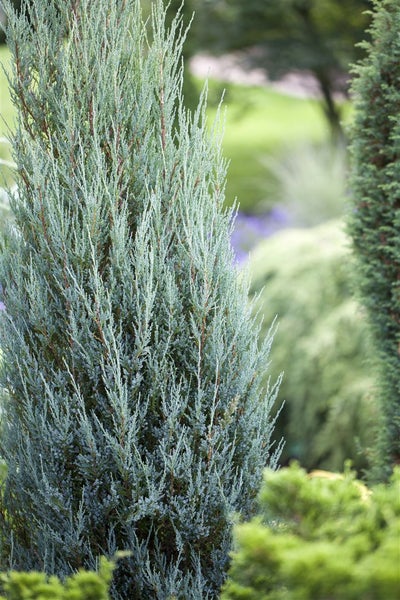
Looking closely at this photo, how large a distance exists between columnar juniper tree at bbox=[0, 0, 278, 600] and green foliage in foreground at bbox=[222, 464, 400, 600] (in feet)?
2.13

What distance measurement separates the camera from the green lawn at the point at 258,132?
1712cm

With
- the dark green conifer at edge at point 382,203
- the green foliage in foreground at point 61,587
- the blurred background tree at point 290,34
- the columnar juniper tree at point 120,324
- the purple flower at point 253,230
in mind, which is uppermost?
the blurred background tree at point 290,34

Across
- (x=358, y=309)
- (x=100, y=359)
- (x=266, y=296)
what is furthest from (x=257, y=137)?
(x=100, y=359)

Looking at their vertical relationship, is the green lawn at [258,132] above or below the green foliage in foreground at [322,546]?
above

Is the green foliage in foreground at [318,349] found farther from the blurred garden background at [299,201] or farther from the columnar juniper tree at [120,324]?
the columnar juniper tree at [120,324]

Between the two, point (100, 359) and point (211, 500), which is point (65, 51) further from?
point (211, 500)

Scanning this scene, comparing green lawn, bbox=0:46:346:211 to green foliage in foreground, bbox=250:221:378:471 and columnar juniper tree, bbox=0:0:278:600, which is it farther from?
columnar juniper tree, bbox=0:0:278:600

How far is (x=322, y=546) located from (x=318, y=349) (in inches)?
165

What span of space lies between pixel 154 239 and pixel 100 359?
1.50 feet

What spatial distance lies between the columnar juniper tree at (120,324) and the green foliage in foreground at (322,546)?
65cm

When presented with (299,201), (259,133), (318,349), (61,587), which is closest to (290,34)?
(259,133)

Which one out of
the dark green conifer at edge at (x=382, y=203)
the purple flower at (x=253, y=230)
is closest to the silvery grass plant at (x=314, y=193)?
the purple flower at (x=253, y=230)

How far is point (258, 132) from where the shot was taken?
2400 cm

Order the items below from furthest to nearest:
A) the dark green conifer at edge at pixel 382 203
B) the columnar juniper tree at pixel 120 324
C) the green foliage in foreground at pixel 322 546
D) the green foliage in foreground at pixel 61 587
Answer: the dark green conifer at edge at pixel 382 203, the columnar juniper tree at pixel 120 324, the green foliage in foreground at pixel 61 587, the green foliage in foreground at pixel 322 546
